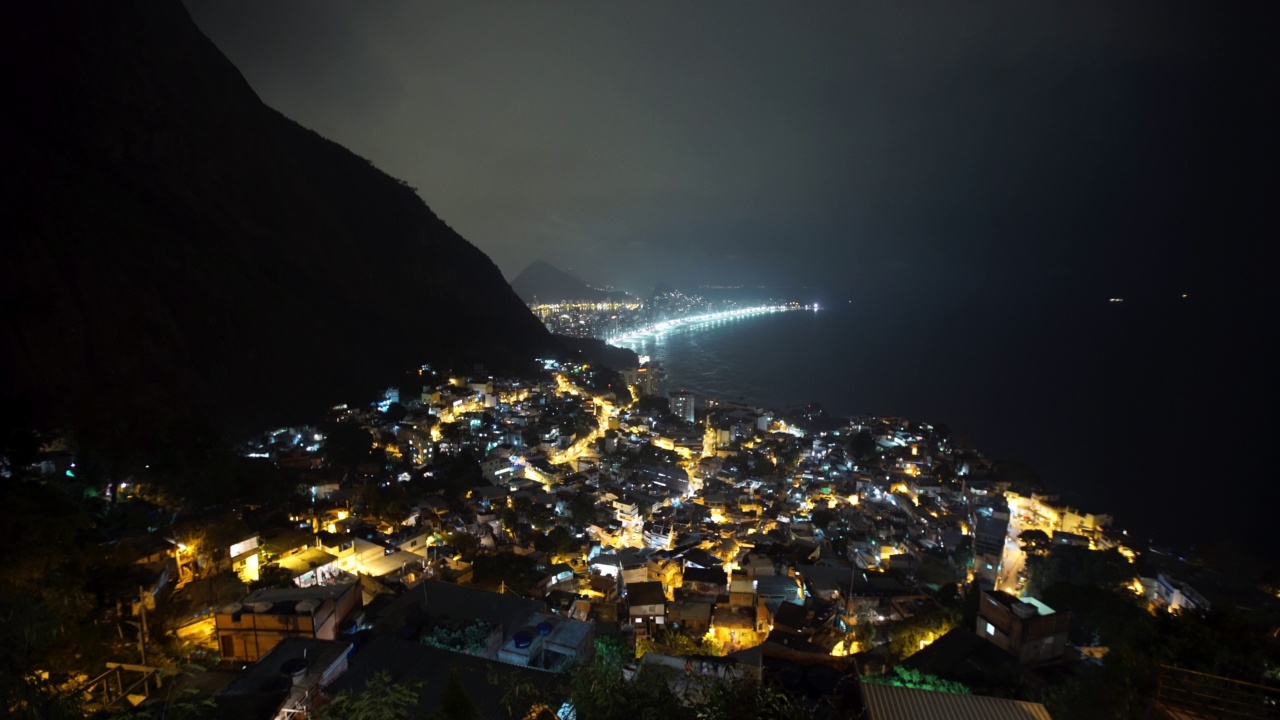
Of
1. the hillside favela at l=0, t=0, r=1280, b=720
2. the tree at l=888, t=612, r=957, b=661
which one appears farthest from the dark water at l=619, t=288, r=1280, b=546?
the tree at l=888, t=612, r=957, b=661

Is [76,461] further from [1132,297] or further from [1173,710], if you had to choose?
[1132,297]

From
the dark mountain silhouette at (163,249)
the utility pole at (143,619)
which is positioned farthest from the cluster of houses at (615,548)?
the dark mountain silhouette at (163,249)

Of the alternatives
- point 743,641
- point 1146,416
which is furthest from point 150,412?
point 1146,416

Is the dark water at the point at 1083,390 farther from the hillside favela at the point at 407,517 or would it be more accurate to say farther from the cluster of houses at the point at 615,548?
the cluster of houses at the point at 615,548

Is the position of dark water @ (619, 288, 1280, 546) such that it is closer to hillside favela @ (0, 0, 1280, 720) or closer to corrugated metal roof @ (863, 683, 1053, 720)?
hillside favela @ (0, 0, 1280, 720)

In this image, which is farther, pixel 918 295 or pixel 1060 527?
pixel 918 295

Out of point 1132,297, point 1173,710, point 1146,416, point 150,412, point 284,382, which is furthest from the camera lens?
point 1132,297
